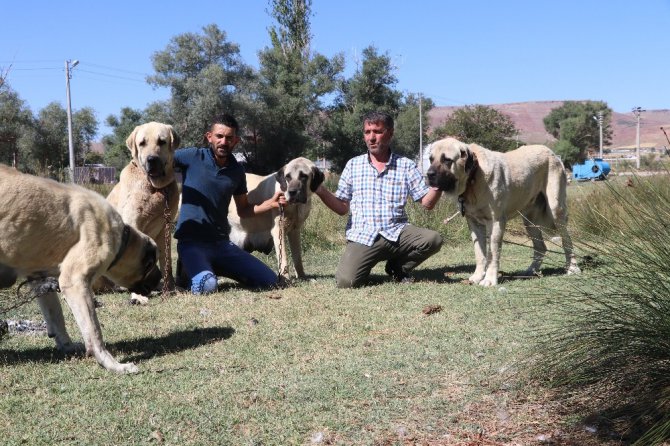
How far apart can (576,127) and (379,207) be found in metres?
56.6

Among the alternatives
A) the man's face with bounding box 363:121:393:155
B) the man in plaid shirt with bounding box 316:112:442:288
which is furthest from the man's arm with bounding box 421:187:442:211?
the man's face with bounding box 363:121:393:155

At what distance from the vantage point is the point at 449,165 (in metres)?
6.52

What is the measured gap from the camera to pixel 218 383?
12.0 ft

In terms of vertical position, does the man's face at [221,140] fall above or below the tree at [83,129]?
below

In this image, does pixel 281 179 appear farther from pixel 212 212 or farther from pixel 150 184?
pixel 150 184

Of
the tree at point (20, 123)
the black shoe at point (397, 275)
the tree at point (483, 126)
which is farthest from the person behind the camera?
the tree at point (20, 123)

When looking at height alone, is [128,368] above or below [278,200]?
below

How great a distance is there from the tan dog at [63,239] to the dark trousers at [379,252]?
286 centimetres

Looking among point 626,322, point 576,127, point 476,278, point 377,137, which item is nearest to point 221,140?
point 377,137

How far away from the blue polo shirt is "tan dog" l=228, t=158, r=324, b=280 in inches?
24.0

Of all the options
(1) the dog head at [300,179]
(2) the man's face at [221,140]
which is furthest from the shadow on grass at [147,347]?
(2) the man's face at [221,140]

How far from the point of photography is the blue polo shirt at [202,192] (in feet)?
21.5

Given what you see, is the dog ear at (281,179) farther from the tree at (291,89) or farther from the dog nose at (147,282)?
the tree at (291,89)

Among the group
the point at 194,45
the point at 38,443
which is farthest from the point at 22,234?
the point at 194,45
